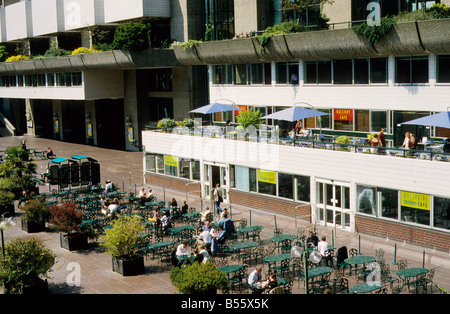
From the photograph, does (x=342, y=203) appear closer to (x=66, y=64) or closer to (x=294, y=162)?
(x=294, y=162)

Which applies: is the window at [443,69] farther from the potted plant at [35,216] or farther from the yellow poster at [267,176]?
the potted plant at [35,216]

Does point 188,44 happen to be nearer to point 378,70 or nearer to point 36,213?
point 378,70

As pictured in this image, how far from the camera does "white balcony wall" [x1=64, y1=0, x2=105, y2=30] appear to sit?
53.4 metres

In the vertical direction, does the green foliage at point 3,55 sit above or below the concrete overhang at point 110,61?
above

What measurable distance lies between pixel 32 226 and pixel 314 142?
47.9 ft

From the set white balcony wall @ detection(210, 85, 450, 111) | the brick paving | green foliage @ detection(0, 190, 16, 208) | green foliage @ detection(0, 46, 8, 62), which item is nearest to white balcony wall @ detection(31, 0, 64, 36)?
green foliage @ detection(0, 46, 8, 62)

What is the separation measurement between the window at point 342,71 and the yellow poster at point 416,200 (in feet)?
29.4

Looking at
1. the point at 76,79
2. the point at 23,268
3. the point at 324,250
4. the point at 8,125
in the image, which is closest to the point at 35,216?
the point at 23,268

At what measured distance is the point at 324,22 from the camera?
108 ft

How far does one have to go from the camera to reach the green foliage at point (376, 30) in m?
27.5

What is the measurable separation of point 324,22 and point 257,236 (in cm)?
1412

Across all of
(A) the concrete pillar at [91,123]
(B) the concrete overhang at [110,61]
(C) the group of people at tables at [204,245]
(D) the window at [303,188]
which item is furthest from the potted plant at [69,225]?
(A) the concrete pillar at [91,123]
